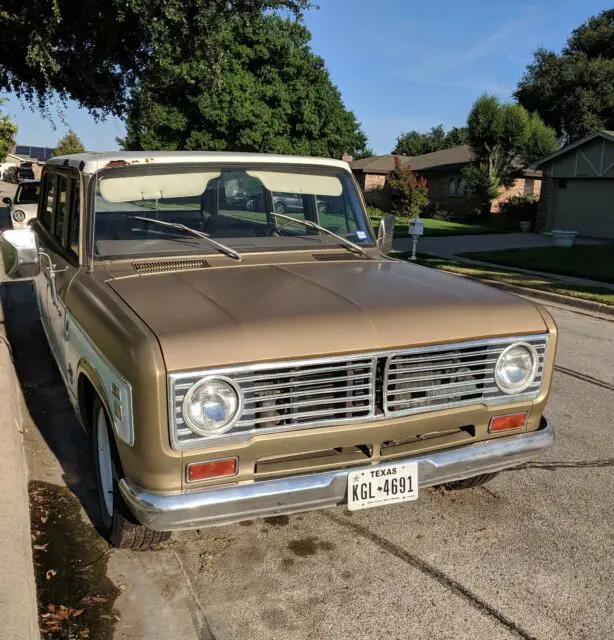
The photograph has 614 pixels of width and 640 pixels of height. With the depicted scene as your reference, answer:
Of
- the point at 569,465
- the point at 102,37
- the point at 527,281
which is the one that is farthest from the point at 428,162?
the point at 569,465

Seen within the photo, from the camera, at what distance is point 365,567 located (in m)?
3.14

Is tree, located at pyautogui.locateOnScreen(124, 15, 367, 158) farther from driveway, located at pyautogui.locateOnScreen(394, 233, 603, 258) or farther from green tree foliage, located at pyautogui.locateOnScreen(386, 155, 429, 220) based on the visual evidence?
driveway, located at pyautogui.locateOnScreen(394, 233, 603, 258)

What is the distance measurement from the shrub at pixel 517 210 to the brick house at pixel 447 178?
0.66 metres

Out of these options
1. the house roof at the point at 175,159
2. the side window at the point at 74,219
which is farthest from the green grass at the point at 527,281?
the side window at the point at 74,219

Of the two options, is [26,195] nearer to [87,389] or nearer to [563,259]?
[563,259]

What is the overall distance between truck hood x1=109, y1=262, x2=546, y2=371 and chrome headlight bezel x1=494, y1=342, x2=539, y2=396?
0.23ft

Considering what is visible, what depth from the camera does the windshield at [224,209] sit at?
378 cm

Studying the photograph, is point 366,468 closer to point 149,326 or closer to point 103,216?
point 149,326

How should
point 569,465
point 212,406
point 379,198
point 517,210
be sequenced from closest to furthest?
point 212,406 → point 569,465 → point 517,210 → point 379,198

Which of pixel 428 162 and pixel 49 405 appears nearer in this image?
pixel 49 405

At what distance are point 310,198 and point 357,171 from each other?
3391 cm

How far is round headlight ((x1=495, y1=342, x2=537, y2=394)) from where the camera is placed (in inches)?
121

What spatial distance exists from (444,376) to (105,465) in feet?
5.79

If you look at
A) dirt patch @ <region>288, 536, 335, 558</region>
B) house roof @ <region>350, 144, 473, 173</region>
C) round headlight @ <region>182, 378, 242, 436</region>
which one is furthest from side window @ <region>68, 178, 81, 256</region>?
house roof @ <region>350, 144, 473, 173</region>
